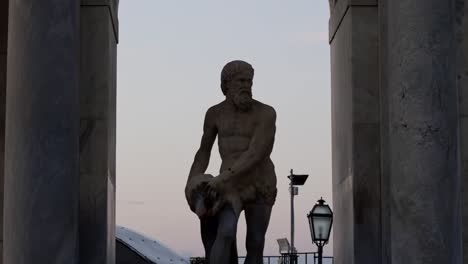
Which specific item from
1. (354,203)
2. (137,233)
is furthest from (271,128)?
(137,233)

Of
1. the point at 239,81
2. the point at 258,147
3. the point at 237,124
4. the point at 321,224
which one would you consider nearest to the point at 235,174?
the point at 258,147

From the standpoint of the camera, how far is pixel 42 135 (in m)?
28.6

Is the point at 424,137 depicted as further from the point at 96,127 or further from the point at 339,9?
the point at 96,127

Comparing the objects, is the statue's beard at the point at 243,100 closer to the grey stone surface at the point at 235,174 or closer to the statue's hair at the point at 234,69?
the grey stone surface at the point at 235,174

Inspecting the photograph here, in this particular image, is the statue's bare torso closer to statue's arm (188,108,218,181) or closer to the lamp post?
statue's arm (188,108,218,181)

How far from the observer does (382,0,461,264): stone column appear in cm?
2761

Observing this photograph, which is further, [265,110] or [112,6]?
[112,6]

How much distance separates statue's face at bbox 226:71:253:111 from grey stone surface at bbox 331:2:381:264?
2322 mm

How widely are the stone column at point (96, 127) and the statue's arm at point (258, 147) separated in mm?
2531

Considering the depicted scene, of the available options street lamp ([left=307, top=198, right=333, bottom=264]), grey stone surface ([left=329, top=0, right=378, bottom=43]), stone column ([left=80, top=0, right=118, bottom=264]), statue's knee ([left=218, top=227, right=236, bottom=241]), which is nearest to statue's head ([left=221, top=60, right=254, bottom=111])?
statue's knee ([left=218, top=227, right=236, bottom=241])

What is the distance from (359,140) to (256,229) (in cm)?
272

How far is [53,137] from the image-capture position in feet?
93.9

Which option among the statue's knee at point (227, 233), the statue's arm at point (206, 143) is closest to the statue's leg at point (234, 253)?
the statue's knee at point (227, 233)

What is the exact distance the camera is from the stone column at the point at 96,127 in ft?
102
